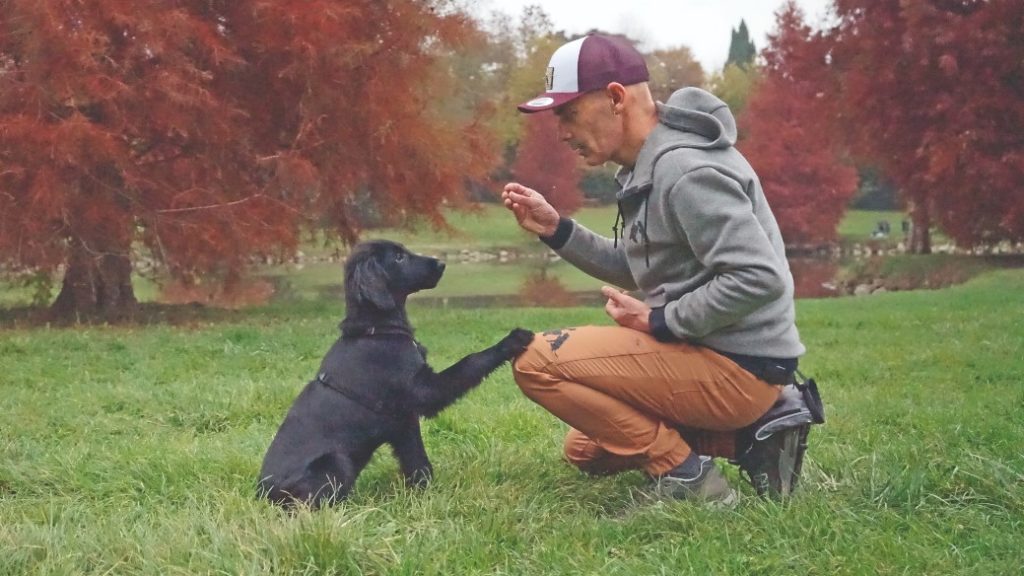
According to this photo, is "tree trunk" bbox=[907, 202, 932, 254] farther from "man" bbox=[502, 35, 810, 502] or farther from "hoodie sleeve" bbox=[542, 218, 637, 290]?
"man" bbox=[502, 35, 810, 502]

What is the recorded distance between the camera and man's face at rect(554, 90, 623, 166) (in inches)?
117

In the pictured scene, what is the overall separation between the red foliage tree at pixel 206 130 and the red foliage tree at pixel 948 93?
6.79 m

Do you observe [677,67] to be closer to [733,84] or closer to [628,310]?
[733,84]

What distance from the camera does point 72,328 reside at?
32.4 ft

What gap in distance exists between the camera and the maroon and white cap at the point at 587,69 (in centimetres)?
292

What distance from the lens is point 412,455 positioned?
10.6 ft

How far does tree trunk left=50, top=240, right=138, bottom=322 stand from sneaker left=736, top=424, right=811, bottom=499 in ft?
30.5

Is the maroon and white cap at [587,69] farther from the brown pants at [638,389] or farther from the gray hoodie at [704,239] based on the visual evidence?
the brown pants at [638,389]

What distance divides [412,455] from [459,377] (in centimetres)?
32

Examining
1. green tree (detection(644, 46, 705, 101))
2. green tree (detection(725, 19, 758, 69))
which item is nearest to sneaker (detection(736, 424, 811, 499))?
green tree (detection(644, 46, 705, 101))

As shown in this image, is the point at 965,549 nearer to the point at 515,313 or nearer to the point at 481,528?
the point at 481,528

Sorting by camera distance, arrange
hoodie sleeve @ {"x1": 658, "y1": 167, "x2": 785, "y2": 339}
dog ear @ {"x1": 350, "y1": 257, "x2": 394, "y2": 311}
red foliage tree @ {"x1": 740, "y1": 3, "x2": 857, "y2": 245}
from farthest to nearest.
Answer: red foliage tree @ {"x1": 740, "y1": 3, "x2": 857, "y2": 245} → dog ear @ {"x1": 350, "y1": 257, "x2": 394, "y2": 311} → hoodie sleeve @ {"x1": 658, "y1": 167, "x2": 785, "y2": 339}

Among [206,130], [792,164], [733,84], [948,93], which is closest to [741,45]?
[733,84]

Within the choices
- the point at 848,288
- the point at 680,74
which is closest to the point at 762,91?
the point at 680,74
